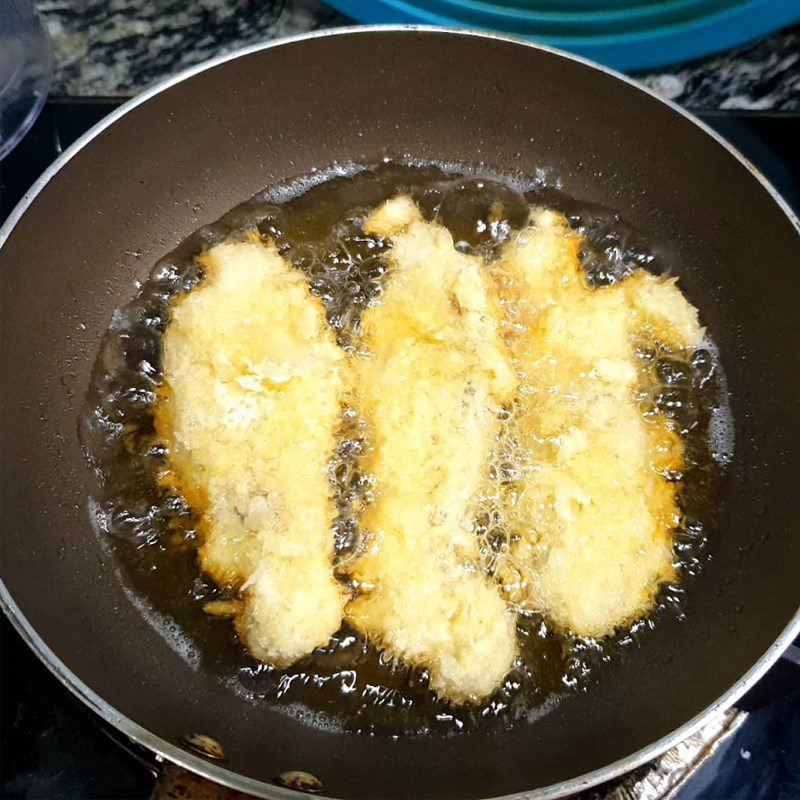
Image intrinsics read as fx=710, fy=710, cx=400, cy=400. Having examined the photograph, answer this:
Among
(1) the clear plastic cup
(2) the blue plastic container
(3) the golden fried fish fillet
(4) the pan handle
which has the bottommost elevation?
(4) the pan handle

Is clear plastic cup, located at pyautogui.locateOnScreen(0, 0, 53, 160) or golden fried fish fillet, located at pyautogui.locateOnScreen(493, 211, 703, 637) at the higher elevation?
clear plastic cup, located at pyautogui.locateOnScreen(0, 0, 53, 160)

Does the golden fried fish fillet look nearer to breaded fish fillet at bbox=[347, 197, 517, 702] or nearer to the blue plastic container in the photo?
breaded fish fillet at bbox=[347, 197, 517, 702]

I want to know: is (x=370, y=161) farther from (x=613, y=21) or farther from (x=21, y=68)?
(x=21, y=68)

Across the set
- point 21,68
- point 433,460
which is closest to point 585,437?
point 433,460

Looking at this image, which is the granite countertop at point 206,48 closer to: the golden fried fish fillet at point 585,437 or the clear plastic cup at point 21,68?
the clear plastic cup at point 21,68

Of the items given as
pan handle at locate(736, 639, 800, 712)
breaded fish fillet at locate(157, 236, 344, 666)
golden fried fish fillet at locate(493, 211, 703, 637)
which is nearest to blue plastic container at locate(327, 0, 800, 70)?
golden fried fish fillet at locate(493, 211, 703, 637)

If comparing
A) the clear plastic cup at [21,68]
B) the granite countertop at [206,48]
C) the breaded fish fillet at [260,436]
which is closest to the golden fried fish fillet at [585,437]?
the breaded fish fillet at [260,436]
